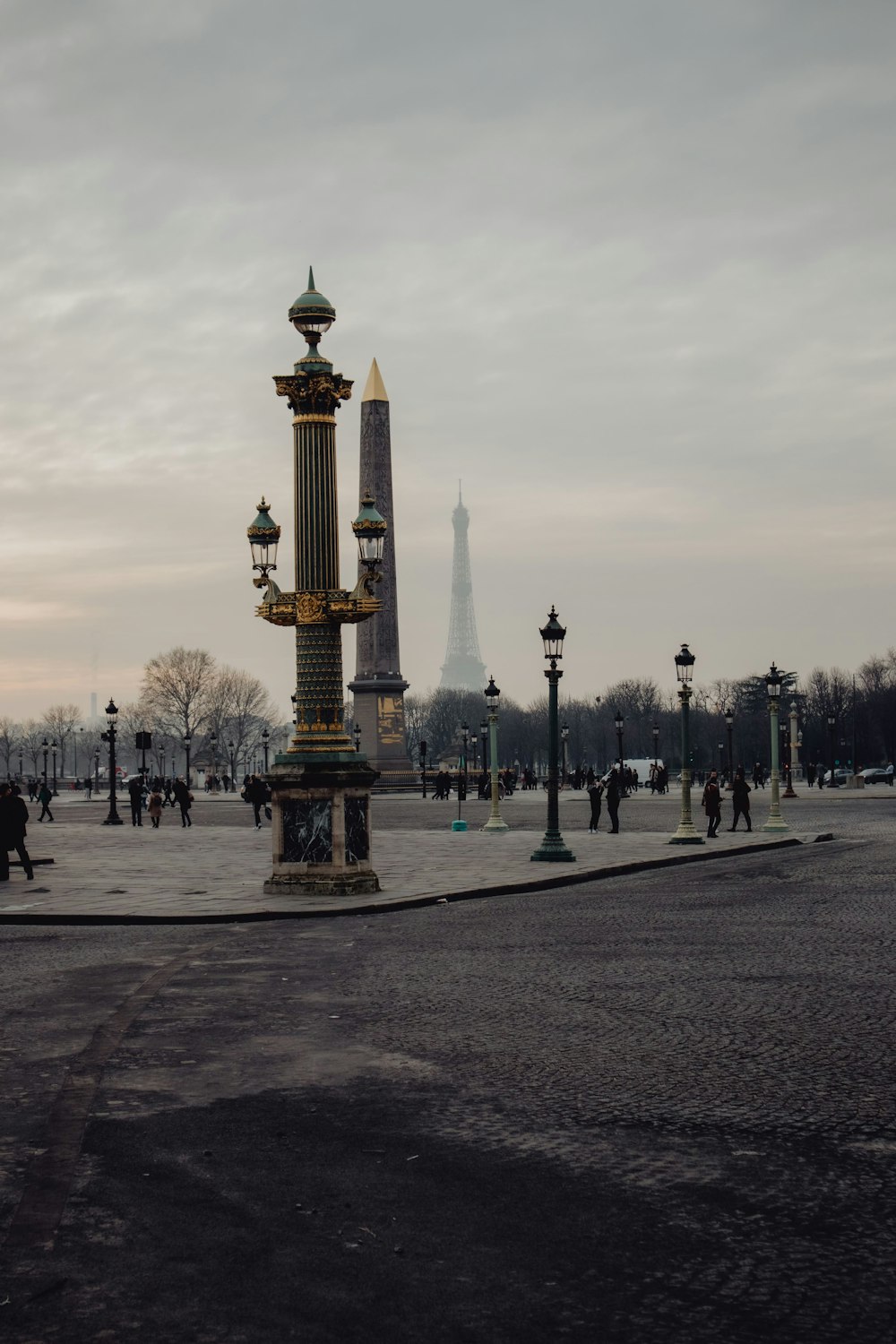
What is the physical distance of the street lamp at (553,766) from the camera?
26438 millimetres

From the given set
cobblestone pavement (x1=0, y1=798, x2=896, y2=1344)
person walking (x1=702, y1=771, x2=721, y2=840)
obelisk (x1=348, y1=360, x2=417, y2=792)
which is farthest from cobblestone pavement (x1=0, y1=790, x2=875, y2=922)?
obelisk (x1=348, y1=360, x2=417, y2=792)

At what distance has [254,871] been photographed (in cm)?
2531

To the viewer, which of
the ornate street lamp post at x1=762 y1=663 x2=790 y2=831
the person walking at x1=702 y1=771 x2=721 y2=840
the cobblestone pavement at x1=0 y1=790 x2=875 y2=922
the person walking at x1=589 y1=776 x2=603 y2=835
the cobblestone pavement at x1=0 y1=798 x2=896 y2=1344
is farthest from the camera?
the person walking at x1=589 y1=776 x2=603 y2=835

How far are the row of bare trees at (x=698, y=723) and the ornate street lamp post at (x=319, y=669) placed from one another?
107946 mm

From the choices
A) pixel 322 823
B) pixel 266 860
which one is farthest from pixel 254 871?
pixel 322 823

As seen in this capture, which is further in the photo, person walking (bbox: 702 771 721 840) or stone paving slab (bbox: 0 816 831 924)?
person walking (bbox: 702 771 721 840)

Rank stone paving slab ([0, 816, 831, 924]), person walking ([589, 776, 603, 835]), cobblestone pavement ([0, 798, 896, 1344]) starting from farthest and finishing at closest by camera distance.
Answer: person walking ([589, 776, 603, 835]) < stone paving slab ([0, 816, 831, 924]) < cobblestone pavement ([0, 798, 896, 1344])

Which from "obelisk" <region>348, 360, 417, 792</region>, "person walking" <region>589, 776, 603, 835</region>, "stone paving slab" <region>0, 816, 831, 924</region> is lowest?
"stone paving slab" <region>0, 816, 831, 924</region>

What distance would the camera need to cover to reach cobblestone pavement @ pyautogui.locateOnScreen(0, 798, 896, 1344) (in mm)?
4910

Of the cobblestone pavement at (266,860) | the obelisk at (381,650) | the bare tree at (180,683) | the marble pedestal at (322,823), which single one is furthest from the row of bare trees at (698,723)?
the marble pedestal at (322,823)

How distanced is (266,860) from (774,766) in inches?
580

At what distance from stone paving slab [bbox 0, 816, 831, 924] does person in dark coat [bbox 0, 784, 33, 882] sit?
1.14 ft

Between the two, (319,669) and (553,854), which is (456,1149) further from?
(553,854)

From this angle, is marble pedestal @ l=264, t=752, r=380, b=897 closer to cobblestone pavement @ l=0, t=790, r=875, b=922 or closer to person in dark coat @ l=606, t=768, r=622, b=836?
cobblestone pavement @ l=0, t=790, r=875, b=922
